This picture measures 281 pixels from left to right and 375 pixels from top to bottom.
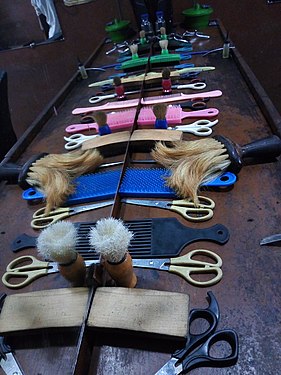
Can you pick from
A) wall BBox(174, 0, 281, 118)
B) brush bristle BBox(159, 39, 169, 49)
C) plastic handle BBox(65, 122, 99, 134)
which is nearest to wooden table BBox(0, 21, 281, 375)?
plastic handle BBox(65, 122, 99, 134)

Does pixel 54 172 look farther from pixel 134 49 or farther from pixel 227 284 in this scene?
pixel 134 49

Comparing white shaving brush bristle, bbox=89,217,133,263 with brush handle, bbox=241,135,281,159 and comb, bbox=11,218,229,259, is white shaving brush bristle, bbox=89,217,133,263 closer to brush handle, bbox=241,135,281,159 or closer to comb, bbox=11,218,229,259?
comb, bbox=11,218,229,259

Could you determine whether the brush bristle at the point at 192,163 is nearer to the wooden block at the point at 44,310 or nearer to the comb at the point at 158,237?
the comb at the point at 158,237

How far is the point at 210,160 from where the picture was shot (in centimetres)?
79

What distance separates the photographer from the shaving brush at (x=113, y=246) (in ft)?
1.56

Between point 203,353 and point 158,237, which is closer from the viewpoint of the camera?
point 203,353

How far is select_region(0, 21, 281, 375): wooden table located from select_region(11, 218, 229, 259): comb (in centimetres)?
2

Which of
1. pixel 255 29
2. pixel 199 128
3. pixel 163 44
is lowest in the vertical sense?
pixel 255 29

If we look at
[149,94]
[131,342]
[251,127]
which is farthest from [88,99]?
[131,342]

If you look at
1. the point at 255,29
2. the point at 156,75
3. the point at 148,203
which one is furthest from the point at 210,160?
the point at 255,29

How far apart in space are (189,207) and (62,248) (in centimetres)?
32

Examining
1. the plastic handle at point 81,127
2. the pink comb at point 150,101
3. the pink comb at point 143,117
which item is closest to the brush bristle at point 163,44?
the pink comb at point 150,101

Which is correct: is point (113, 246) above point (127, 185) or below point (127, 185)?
above

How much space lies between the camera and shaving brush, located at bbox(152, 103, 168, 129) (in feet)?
3.27
